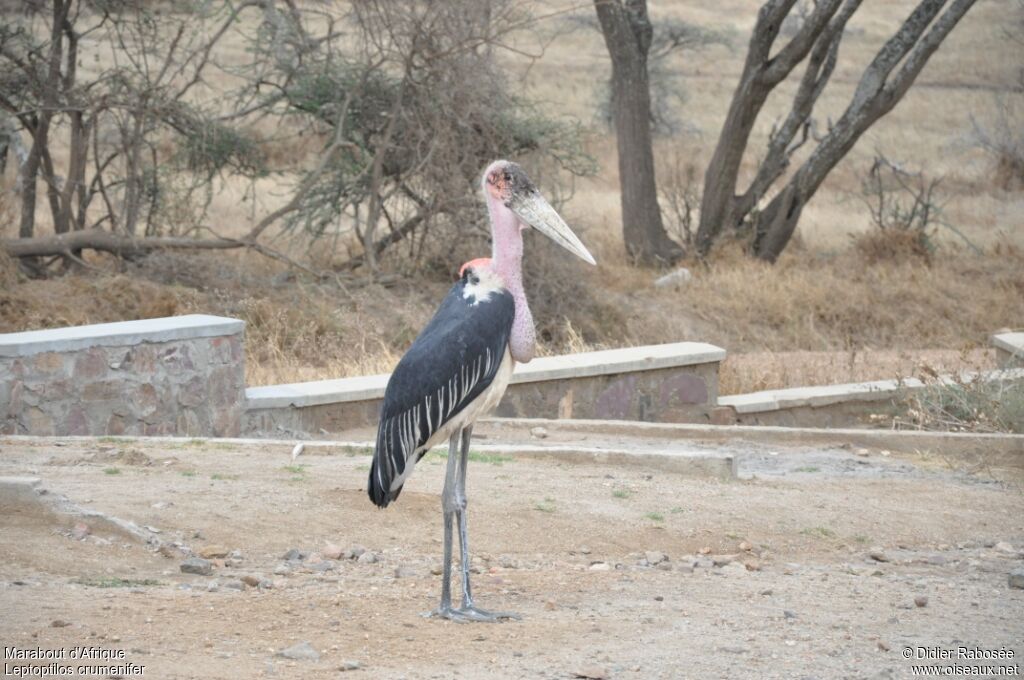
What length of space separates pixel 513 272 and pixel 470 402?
527 millimetres

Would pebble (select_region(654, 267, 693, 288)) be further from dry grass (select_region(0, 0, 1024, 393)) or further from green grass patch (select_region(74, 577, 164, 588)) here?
green grass patch (select_region(74, 577, 164, 588))

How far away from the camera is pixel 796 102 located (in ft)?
61.2

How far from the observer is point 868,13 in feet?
175

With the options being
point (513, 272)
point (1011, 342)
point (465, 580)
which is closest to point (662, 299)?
point (1011, 342)

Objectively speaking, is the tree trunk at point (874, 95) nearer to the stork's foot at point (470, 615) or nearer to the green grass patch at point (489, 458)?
the green grass patch at point (489, 458)

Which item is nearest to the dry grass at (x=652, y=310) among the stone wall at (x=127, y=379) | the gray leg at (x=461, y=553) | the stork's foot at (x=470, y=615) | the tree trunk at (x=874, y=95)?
the tree trunk at (x=874, y=95)

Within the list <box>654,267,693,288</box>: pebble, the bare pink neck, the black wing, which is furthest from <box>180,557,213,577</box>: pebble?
<box>654,267,693,288</box>: pebble

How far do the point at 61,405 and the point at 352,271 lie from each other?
25.1 feet

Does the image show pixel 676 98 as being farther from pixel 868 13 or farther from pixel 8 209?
pixel 8 209

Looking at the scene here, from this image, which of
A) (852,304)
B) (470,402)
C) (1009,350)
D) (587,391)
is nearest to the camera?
(470,402)

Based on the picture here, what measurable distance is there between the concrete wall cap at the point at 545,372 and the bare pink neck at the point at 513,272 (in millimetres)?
3862

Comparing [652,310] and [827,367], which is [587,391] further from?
[652,310]

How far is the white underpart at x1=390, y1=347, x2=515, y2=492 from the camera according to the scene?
5.18m

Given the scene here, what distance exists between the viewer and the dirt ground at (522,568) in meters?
4.73
